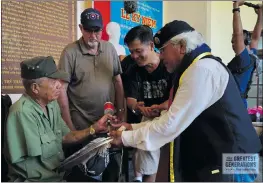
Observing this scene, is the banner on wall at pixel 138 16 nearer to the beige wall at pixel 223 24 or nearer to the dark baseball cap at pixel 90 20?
the beige wall at pixel 223 24

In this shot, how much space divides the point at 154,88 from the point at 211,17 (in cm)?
316

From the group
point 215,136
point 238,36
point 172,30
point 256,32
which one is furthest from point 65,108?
point 256,32

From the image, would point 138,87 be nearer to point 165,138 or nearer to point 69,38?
point 165,138

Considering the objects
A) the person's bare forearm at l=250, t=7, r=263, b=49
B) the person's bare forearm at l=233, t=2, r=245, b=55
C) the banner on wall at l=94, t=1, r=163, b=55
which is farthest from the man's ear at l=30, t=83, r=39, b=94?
the banner on wall at l=94, t=1, r=163, b=55

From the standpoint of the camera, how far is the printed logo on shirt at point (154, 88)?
2.05 metres

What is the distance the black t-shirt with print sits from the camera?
80.7 inches

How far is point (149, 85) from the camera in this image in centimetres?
208

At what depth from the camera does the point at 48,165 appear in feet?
4.91

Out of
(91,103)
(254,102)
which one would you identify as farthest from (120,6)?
(254,102)

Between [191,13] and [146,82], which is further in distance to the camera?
[191,13]

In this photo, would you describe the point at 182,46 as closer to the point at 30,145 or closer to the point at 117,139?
the point at 117,139

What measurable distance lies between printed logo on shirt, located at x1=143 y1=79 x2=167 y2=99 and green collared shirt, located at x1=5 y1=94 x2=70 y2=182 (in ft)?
2.46

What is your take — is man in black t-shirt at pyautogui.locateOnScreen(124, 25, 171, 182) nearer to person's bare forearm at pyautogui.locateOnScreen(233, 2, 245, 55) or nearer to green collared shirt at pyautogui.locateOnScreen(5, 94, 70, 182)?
person's bare forearm at pyautogui.locateOnScreen(233, 2, 245, 55)

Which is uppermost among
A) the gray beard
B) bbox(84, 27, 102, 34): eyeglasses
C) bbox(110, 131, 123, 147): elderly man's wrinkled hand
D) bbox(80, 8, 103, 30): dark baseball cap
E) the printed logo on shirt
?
bbox(80, 8, 103, 30): dark baseball cap
